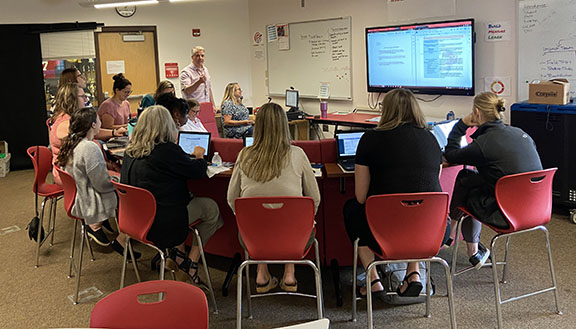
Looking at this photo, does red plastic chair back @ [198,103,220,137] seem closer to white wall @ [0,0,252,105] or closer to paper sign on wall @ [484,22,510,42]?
white wall @ [0,0,252,105]

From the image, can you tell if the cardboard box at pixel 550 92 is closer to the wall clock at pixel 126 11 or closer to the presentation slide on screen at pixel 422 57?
the presentation slide on screen at pixel 422 57

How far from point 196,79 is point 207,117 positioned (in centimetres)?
68

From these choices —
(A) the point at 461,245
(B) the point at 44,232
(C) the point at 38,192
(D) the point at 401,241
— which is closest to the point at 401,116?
(D) the point at 401,241

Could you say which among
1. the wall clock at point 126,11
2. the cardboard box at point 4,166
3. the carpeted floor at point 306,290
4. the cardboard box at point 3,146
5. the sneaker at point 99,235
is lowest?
the carpeted floor at point 306,290

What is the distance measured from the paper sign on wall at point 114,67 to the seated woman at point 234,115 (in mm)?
2328

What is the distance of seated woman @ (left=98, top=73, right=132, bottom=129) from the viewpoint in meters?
5.52

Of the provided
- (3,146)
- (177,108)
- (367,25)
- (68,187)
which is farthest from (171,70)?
(68,187)

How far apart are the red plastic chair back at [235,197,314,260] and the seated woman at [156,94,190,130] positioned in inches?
68.5

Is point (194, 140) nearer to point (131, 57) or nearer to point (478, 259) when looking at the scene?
point (478, 259)

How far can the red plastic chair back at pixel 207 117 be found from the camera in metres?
6.27

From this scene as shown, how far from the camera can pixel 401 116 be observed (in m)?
3.07

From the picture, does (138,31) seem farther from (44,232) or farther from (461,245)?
(461,245)

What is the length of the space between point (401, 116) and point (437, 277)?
131 cm

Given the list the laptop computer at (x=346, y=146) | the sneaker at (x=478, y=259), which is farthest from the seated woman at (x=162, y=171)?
the sneaker at (x=478, y=259)
